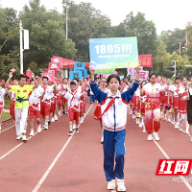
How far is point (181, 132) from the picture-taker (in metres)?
10.6

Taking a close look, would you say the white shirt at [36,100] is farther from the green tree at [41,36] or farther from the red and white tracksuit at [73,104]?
the green tree at [41,36]

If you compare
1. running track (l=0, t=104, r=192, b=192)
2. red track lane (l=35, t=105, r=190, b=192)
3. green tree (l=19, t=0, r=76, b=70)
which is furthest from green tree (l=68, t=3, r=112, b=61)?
red track lane (l=35, t=105, r=190, b=192)

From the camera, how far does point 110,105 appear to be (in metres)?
4.96

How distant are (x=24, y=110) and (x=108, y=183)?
15.6 feet

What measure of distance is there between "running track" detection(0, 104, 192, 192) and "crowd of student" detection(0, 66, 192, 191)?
1.44 ft

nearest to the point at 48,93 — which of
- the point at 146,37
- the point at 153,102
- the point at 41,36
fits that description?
the point at 153,102

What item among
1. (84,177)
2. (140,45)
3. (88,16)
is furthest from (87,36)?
(84,177)

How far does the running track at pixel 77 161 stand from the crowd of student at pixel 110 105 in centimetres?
44

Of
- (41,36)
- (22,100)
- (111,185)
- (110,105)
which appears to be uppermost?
(41,36)

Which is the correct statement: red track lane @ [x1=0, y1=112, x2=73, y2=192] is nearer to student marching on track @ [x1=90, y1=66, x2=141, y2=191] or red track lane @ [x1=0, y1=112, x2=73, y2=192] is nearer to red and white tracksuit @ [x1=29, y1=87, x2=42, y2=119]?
red and white tracksuit @ [x1=29, y1=87, x2=42, y2=119]

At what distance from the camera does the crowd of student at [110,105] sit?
496 centimetres

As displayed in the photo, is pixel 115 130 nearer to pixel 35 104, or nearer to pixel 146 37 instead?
pixel 35 104

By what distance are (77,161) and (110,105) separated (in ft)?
7.94

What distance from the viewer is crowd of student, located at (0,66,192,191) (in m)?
4.96
